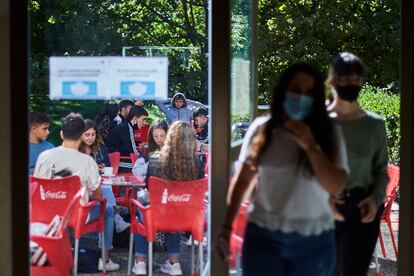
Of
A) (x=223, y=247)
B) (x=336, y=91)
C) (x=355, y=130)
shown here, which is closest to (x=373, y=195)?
(x=355, y=130)

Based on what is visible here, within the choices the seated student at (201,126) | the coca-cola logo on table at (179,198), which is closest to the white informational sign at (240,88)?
the seated student at (201,126)

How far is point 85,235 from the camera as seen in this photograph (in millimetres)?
3879

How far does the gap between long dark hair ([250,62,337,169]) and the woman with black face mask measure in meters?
0.10

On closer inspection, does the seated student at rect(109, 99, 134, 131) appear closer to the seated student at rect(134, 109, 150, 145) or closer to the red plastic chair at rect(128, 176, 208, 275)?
the seated student at rect(134, 109, 150, 145)

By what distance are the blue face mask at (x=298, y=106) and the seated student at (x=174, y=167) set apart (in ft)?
5.74

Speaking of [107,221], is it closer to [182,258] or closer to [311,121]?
[182,258]

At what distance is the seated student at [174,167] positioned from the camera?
394cm

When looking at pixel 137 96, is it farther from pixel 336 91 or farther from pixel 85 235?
pixel 336 91

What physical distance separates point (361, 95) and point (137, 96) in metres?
1.40

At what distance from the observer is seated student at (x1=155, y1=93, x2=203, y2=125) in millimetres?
4062

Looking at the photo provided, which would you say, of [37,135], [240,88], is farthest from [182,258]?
[240,88]

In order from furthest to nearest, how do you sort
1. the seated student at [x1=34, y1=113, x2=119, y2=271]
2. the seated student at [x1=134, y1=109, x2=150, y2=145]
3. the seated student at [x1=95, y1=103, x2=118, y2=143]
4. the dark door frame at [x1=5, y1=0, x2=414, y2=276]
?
the seated student at [x1=134, y1=109, x2=150, y2=145]
the seated student at [x1=95, y1=103, x2=118, y2=143]
the seated student at [x1=34, y1=113, x2=119, y2=271]
the dark door frame at [x1=5, y1=0, x2=414, y2=276]

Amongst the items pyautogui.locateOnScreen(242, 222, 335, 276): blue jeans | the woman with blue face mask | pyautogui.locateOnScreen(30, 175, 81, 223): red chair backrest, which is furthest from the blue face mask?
pyautogui.locateOnScreen(30, 175, 81, 223): red chair backrest

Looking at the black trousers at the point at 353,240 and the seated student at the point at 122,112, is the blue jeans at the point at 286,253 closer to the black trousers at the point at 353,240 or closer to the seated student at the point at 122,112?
the black trousers at the point at 353,240
